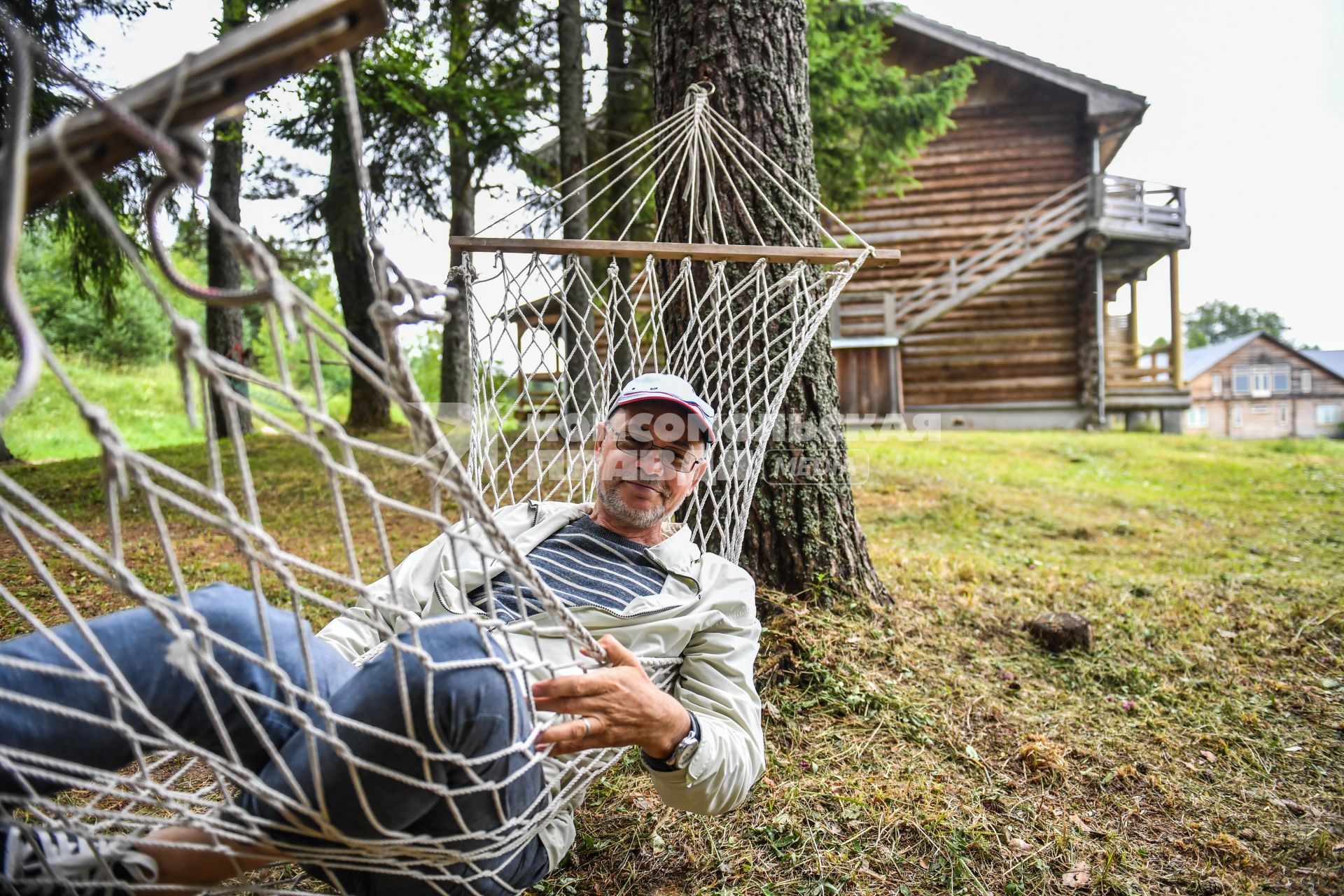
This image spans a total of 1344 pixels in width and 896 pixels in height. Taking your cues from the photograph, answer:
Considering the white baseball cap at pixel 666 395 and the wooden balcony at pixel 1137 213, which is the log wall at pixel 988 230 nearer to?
the wooden balcony at pixel 1137 213

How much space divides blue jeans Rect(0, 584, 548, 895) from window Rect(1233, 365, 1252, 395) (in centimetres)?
2999

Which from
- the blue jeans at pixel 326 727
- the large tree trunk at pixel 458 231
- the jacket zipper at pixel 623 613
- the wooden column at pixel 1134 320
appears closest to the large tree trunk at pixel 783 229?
the jacket zipper at pixel 623 613

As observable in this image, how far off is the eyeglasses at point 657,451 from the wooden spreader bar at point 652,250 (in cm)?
53

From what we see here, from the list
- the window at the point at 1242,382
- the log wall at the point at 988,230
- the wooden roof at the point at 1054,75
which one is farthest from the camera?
the window at the point at 1242,382

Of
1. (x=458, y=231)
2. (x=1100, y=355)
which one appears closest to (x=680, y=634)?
(x=458, y=231)

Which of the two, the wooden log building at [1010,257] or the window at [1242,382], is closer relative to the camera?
the wooden log building at [1010,257]

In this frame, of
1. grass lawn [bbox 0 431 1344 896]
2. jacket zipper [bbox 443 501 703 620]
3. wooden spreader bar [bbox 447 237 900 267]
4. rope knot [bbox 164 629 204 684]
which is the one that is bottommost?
grass lawn [bbox 0 431 1344 896]

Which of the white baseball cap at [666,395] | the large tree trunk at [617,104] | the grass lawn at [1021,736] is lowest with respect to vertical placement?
the grass lawn at [1021,736]

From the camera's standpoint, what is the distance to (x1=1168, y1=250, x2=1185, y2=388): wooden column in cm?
788

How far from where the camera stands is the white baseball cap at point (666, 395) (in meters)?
1.41

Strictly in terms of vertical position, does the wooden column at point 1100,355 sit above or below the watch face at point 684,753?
above

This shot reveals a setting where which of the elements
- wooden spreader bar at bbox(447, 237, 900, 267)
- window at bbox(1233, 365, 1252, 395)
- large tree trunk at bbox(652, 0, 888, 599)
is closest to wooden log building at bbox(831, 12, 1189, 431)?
large tree trunk at bbox(652, 0, 888, 599)

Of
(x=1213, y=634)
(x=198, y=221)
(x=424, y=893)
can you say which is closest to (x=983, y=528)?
(x=1213, y=634)

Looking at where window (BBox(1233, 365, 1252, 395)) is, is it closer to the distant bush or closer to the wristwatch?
the distant bush
